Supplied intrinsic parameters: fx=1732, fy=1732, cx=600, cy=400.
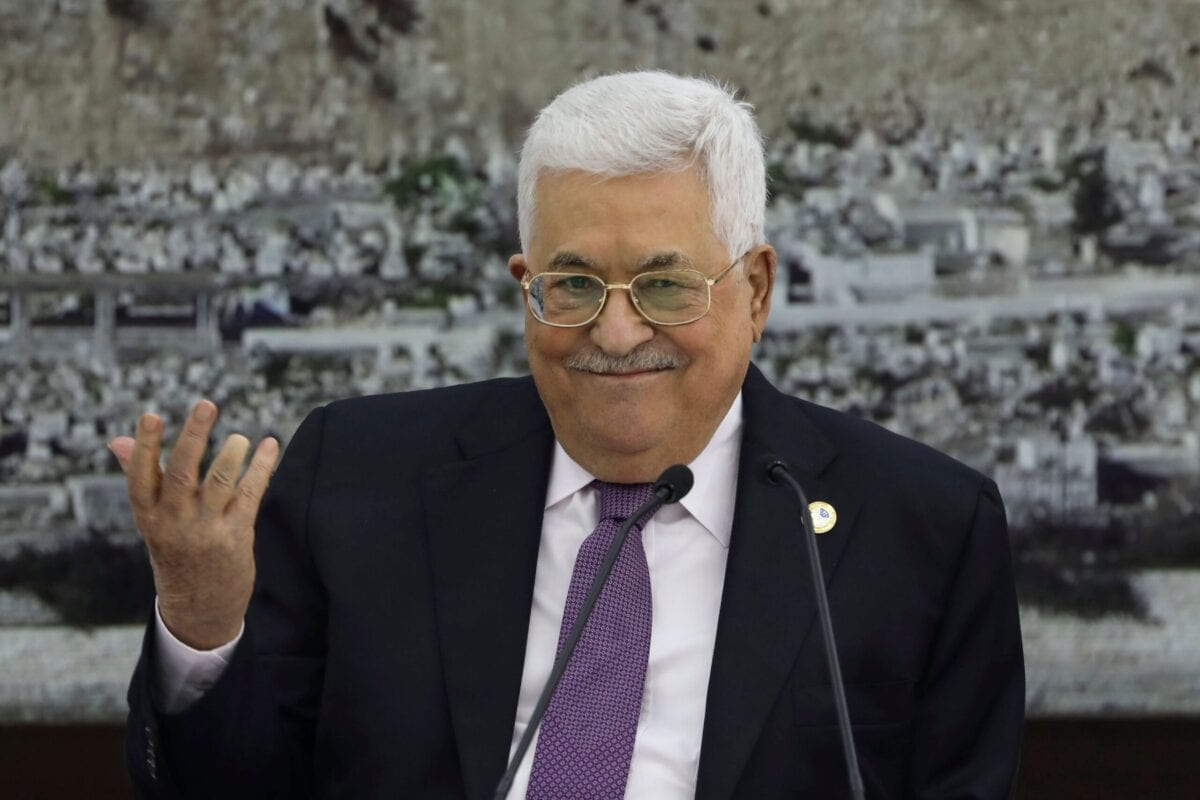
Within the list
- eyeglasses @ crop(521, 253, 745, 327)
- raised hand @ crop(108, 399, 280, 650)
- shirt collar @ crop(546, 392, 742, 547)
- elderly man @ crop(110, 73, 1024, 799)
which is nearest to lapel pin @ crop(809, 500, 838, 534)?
elderly man @ crop(110, 73, 1024, 799)

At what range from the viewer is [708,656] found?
2289mm

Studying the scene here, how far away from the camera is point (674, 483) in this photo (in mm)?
2062

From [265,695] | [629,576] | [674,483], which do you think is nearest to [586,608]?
[674,483]

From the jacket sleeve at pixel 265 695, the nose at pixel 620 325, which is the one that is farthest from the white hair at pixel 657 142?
the jacket sleeve at pixel 265 695

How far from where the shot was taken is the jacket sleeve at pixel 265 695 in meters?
2.02

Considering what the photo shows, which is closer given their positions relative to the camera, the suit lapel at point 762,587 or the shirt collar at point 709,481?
the suit lapel at point 762,587

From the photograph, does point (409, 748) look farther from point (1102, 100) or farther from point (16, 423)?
point (1102, 100)

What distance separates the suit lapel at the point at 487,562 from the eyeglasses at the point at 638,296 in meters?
0.29

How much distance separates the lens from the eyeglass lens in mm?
2219

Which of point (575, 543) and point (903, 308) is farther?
point (903, 308)

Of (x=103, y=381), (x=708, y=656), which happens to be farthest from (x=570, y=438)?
(x=103, y=381)

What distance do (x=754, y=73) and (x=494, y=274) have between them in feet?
2.47

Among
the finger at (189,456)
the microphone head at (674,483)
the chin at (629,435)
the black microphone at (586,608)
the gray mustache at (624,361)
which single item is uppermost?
the gray mustache at (624,361)

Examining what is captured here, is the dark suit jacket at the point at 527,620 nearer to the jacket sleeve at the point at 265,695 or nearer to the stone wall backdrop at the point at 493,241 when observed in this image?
the jacket sleeve at the point at 265,695
